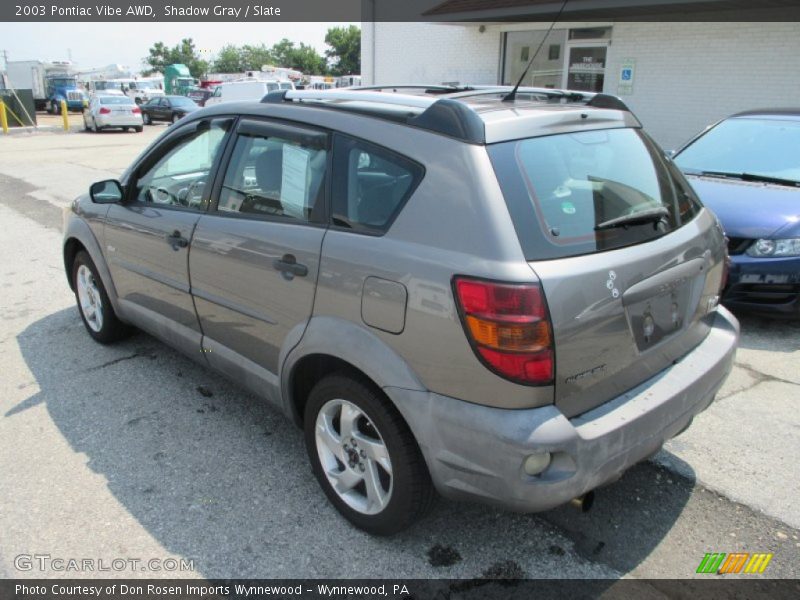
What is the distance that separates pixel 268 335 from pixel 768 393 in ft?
10.1

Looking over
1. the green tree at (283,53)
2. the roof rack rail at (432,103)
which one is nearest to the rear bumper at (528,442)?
the roof rack rail at (432,103)

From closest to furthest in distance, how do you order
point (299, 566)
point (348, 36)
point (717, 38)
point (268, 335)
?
point (299, 566) < point (268, 335) < point (717, 38) < point (348, 36)

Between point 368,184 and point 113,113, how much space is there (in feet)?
85.0

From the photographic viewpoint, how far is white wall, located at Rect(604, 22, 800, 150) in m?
10.9

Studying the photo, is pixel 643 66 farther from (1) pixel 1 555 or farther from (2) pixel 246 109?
(1) pixel 1 555

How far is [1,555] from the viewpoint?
2.57 m

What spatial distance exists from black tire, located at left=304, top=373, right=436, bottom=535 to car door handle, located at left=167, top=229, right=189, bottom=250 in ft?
4.11

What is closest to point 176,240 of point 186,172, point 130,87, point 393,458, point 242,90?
point 186,172

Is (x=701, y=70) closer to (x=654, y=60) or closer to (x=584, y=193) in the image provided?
(x=654, y=60)

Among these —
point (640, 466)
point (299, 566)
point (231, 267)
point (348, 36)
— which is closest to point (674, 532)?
point (640, 466)

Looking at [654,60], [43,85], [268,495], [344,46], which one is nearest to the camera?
[268,495]

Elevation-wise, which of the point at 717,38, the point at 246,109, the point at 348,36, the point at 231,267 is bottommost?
the point at 231,267

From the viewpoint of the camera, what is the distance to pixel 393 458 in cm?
240

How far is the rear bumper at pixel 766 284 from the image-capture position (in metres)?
4.64
